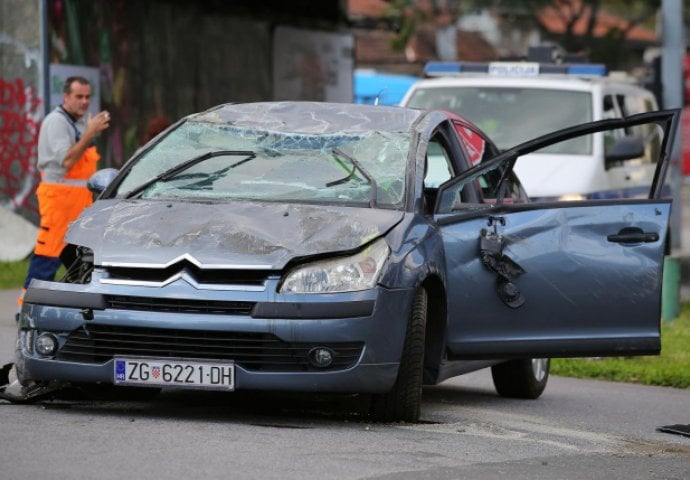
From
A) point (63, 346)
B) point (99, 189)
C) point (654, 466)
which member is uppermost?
point (99, 189)

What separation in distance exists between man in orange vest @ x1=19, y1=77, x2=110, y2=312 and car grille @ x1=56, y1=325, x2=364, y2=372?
4079 millimetres

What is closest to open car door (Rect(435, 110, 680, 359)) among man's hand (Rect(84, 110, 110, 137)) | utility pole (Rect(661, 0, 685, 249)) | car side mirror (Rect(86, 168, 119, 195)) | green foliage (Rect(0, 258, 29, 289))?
car side mirror (Rect(86, 168, 119, 195))

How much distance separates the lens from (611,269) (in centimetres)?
857

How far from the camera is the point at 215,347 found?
25.0ft

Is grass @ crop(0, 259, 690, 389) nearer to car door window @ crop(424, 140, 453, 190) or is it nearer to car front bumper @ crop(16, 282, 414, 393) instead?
car door window @ crop(424, 140, 453, 190)

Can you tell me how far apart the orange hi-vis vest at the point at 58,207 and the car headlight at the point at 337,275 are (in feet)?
14.5

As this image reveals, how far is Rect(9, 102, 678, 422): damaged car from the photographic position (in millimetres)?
7625

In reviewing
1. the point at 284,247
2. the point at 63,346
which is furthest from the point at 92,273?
the point at 284,247

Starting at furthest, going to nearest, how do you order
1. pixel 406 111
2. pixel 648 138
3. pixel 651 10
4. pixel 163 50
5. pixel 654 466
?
1. pixel 651 10
2. pixel 163 50
3. pixel 648 138
4. pixel 406 111
5. pixel 654 466

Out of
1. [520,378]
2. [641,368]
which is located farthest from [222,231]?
[641,368]

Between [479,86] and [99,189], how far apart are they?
25.6 feet

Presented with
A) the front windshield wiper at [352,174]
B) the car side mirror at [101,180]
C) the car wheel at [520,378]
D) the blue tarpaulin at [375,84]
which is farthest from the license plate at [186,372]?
the blue tarpaulin at [375,84]

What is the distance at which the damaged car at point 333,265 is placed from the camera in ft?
25.0

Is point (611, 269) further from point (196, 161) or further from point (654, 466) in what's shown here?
point (196, 161)
